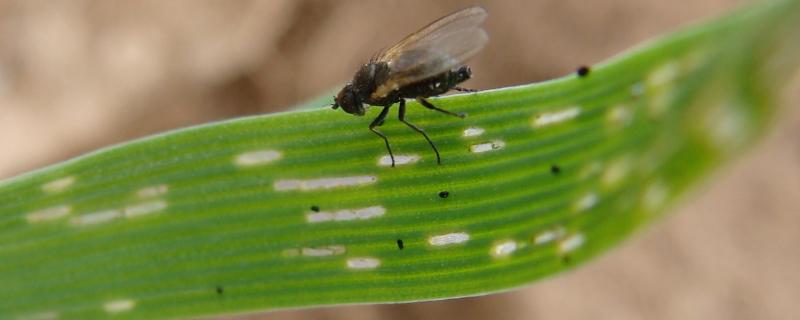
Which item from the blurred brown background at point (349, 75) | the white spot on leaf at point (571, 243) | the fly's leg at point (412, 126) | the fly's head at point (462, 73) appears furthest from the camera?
the blurred brown background at point (349, 75)

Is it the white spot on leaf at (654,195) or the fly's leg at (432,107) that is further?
the white spot on leaf at (654,195)

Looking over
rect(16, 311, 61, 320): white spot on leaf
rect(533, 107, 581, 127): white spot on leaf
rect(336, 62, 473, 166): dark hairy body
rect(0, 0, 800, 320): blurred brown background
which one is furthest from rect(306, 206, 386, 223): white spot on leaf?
rect(0, 0, 800, 320): blurred brown background

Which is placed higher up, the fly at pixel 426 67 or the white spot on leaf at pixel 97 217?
the fly at pixel 426 67

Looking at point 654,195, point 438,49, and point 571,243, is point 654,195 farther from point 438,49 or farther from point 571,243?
point 438,49

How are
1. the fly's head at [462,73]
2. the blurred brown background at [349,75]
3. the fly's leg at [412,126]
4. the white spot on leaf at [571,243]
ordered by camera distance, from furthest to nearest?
1. the blurred brown background at [349,75]
2. the fly's head at [462,73]
3. the white spot on leaf at [571,243]
4. the fly's leg at [412,126]

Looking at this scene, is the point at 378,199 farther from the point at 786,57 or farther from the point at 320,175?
the point at 786,57

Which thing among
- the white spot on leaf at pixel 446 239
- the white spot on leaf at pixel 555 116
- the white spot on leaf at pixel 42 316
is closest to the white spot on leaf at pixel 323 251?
the white spot on leaf at pixel 446 239

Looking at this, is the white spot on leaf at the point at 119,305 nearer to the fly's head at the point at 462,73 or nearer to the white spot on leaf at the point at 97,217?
the white spot on leaf at the point at 97,217

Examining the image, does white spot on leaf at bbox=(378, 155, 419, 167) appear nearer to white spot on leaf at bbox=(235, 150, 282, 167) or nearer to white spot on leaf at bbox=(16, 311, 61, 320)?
white spot on leaf at bbox=(235, 150, 282, 167)

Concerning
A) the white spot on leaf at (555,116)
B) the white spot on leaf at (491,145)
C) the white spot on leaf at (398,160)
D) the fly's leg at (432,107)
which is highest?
the fly's leg at (432,107)
